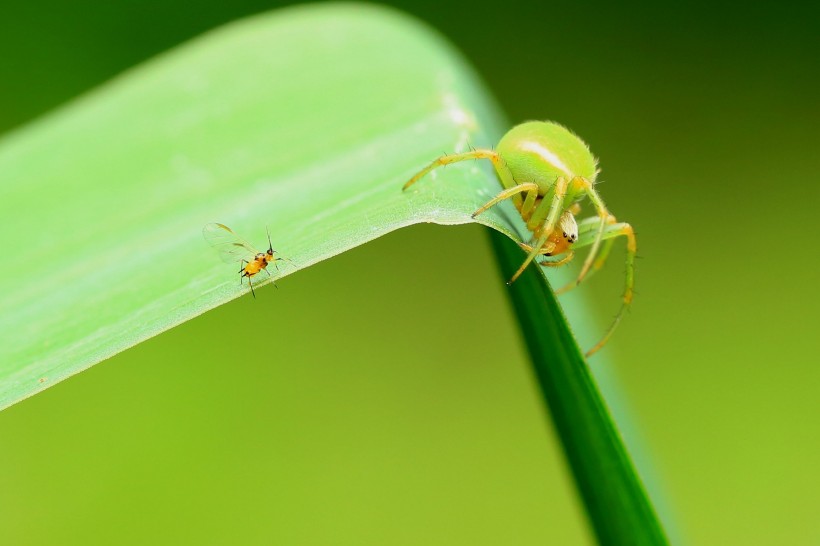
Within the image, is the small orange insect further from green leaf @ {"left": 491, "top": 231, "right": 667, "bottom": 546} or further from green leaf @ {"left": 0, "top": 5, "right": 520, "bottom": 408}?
green leaf @ {"left": 491, "top": 231, "right": 667, "bottom": 546}

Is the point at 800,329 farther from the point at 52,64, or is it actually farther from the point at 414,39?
the point at 52,64

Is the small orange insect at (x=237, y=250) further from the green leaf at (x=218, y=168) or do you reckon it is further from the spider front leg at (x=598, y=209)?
the spider front leg at (x=598, y=209)

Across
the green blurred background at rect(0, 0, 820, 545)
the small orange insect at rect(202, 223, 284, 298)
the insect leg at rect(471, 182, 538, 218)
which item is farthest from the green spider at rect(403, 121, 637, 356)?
the green blurred background at rect(0, 0, 820, 545)

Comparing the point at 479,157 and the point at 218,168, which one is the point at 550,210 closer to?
the point at 479,157

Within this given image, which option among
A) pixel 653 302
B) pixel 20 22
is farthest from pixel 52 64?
pixel 653 302

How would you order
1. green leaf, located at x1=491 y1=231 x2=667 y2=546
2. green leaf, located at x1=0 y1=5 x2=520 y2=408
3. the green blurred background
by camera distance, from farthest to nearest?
the green blurred background → green leaf, located at x1=0 y1=5 x2=520 y2=408 → green leaf, located at x1=491 y1=231 x2=667 y2=546

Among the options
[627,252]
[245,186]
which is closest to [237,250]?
[245,186]

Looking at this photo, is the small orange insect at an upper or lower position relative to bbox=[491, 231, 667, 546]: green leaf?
upper
